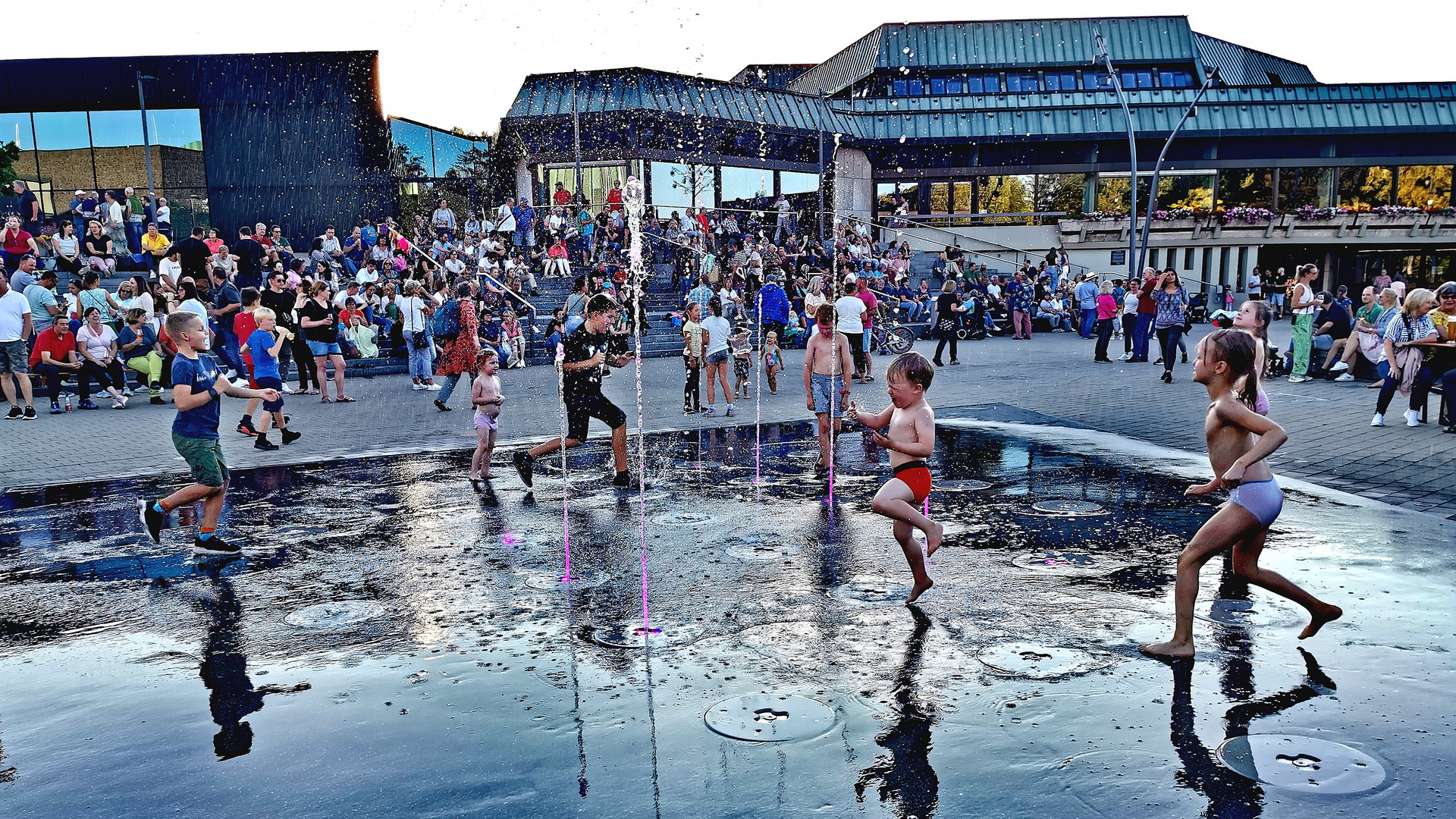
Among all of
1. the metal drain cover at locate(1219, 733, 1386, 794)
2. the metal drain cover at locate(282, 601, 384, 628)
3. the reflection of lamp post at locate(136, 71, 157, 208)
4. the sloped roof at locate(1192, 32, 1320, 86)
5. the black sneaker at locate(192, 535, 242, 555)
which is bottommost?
the metal drain cover at locate(1219, 733, 1386, 794)

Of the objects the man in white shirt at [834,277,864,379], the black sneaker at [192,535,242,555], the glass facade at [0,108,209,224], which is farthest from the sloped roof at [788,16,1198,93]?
the black sneaker at [192,535,242,555]

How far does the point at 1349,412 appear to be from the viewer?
12.0 meters

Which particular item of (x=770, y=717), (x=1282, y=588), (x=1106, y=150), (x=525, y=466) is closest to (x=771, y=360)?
(x=525, y=466)

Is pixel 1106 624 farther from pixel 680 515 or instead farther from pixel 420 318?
pixel 420 318

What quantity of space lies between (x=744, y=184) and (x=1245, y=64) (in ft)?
107

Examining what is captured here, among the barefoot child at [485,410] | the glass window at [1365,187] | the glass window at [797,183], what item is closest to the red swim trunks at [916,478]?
the barefoot child at [485,410]

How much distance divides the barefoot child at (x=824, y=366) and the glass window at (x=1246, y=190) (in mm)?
43484

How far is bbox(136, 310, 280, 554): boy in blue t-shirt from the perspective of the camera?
6.41m

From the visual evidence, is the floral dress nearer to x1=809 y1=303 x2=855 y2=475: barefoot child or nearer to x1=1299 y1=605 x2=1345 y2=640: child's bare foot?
x1=809 y1=303 x2=855 y2=475: barefoot child

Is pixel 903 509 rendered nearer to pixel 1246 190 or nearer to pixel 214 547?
pixel 214 547

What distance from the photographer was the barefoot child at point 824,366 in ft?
30.2

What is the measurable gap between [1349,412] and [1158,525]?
6686mm

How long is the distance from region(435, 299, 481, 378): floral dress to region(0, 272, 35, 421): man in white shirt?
18.9ft

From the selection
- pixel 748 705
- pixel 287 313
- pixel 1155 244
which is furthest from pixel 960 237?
pixel 748 705
